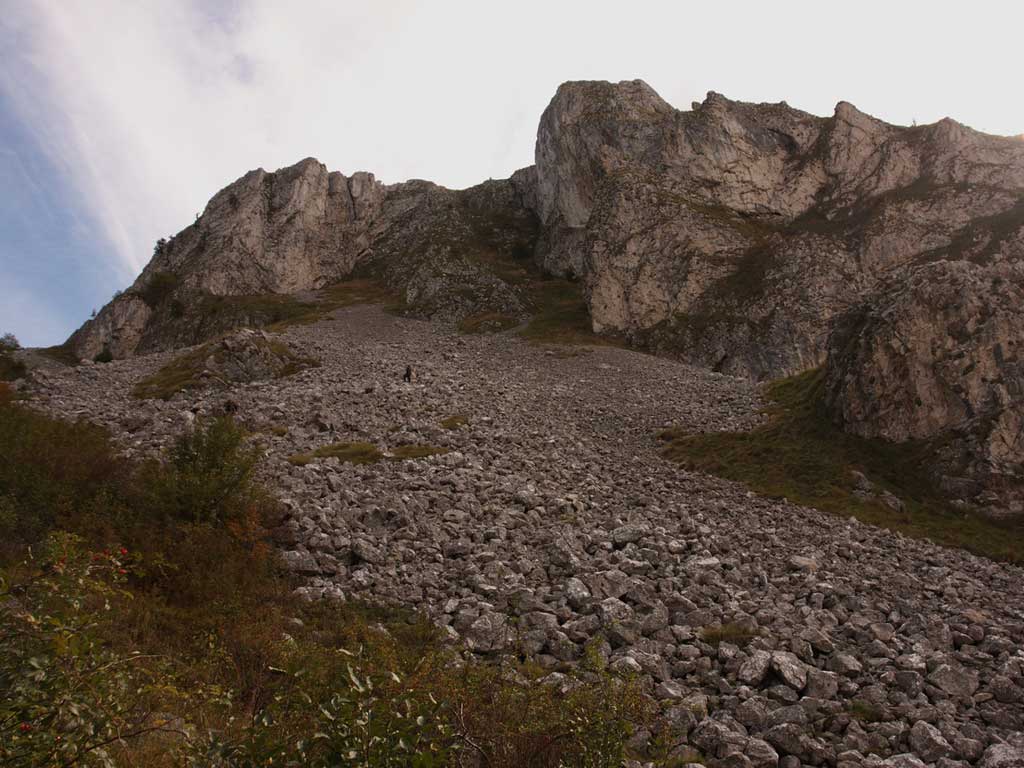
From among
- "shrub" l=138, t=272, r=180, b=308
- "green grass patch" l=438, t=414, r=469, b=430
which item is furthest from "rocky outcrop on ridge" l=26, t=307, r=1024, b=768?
"shrub" l=138, t=272, r=180, b=308

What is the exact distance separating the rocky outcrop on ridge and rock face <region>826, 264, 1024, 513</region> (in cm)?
696

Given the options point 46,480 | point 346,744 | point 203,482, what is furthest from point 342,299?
point 346,744

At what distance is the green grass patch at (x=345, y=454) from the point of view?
66.4ft

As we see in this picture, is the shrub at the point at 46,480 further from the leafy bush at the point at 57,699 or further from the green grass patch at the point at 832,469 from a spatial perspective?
the green grass patch at the point at 832,469

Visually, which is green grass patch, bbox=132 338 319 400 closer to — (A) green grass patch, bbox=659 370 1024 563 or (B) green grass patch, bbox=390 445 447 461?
(B) green grass patch, bbox=390 445 447 461

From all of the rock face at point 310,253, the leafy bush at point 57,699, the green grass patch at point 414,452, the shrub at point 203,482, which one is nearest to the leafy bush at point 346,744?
the leafy bush at point 57,699

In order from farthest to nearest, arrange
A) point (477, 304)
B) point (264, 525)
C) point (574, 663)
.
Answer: point (477, 304), point (264, 525), point (574, 663)

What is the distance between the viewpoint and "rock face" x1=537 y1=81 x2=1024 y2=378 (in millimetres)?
61531

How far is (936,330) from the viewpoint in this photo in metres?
25.7

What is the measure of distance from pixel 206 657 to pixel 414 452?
13.8m

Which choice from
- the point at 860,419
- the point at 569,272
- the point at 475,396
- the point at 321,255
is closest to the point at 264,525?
the point at 475,396

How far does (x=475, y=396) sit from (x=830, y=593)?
970 inches

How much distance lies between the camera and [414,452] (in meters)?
22.0

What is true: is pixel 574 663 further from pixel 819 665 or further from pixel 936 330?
pixel 936 330
